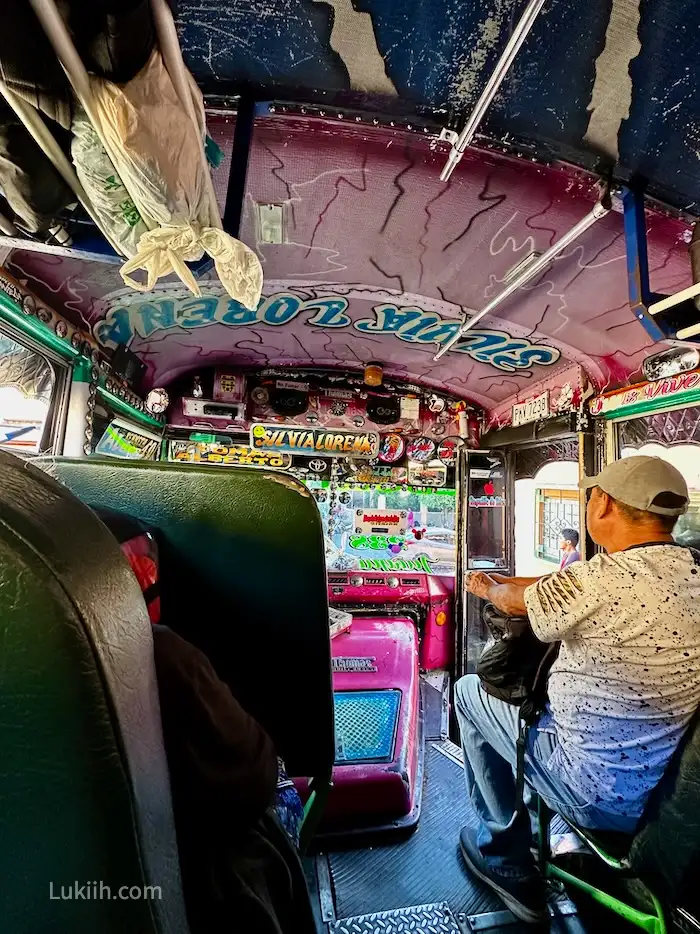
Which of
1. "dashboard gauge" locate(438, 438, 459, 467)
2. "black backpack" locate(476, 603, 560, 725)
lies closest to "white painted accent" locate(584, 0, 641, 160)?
"black backpack" locate(476, 603, 560, 725)

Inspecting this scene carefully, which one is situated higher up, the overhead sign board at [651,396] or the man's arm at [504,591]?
the overhead sign board at [651,396]

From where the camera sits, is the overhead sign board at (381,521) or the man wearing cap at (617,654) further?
the overhead sign board at (381,521)

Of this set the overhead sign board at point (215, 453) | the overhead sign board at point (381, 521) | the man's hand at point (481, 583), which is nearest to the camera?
the man's hand at point (481, 583)

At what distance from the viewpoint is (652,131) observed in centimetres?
152

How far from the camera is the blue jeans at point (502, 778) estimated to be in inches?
64.3

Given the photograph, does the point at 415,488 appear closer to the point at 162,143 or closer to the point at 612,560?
the point at 612,560

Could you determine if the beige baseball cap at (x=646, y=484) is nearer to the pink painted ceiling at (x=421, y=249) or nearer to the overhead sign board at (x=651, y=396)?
the pink painted ceiling at (x=421, y=249)

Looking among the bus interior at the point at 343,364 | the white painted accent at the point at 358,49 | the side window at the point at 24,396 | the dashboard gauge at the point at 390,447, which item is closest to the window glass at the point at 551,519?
the bus interior at the point at 343,364

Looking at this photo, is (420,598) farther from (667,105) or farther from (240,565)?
(667,105)

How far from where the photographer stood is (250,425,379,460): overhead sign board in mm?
4767

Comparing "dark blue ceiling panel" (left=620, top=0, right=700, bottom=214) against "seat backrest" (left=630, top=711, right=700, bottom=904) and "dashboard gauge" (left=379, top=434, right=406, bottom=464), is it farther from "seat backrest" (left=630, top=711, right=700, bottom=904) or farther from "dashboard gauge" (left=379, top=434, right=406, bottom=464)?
"dashboard gauge" (left=379, top=434, right=406, bottom=464)

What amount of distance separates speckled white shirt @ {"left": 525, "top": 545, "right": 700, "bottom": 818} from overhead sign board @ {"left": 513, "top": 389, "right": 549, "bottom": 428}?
8.79ft

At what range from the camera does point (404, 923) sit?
5.48 feet

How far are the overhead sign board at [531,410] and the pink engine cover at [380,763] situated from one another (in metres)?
2.36
